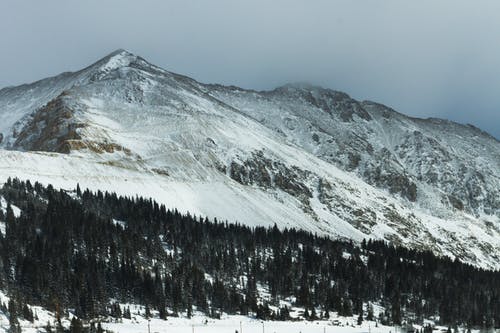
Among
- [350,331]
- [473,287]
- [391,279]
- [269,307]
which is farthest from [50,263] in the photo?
[473,287]

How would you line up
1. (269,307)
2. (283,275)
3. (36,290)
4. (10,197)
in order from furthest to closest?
(283,275) < (10,197) < (269,307) < (36,290)

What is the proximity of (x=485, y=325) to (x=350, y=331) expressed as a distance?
53075mm

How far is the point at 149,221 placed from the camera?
171125mm

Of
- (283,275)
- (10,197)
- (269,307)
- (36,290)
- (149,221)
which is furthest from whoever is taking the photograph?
(149,221)

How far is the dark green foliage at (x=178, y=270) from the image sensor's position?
112188 millimetres

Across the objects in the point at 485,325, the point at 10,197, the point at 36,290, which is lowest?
the point at 485,325

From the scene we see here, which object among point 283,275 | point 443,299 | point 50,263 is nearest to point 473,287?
point 443,299

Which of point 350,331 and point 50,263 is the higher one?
point 50,263

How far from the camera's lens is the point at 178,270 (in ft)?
456

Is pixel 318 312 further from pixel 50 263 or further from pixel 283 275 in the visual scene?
pixel 50 263

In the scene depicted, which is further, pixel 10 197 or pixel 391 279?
pixel 391 279

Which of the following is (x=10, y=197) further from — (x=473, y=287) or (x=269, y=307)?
(x=473, y=287)

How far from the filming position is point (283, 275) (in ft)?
525

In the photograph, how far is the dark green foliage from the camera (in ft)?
368
